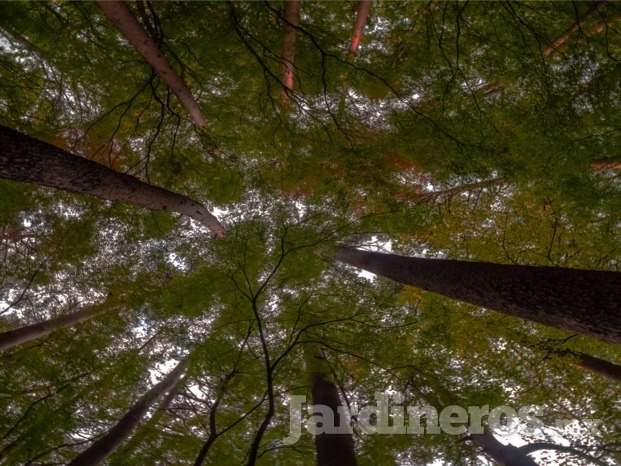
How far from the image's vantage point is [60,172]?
139 inches

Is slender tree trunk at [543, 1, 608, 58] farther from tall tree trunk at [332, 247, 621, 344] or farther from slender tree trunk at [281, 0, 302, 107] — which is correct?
slender tree trunk at [281, 0, 302, 107]

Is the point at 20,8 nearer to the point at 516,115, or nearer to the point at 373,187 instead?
the point at 373,187

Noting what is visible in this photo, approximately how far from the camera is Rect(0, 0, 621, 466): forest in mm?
5113

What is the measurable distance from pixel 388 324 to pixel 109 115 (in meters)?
6.35

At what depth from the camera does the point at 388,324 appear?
607cm

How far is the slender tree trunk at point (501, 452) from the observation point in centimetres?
639

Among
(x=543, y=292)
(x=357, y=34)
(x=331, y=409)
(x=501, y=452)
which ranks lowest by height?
(x=501, y=452)

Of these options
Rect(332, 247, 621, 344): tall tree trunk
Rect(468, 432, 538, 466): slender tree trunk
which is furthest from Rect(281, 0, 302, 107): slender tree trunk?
Rect(468, 432, 538, 466): slender tree trunk

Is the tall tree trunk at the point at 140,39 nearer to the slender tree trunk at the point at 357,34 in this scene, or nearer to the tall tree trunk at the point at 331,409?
the slender tree trunk at the point at 357,34

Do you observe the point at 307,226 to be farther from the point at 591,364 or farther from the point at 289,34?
the point at 591,364

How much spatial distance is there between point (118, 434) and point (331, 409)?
3.50 metres

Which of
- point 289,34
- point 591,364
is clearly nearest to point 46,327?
point 289,34

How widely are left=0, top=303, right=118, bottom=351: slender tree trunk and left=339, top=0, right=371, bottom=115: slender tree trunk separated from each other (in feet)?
22.2

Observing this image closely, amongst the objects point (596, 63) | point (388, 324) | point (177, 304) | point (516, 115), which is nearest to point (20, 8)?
point (177, 304)
